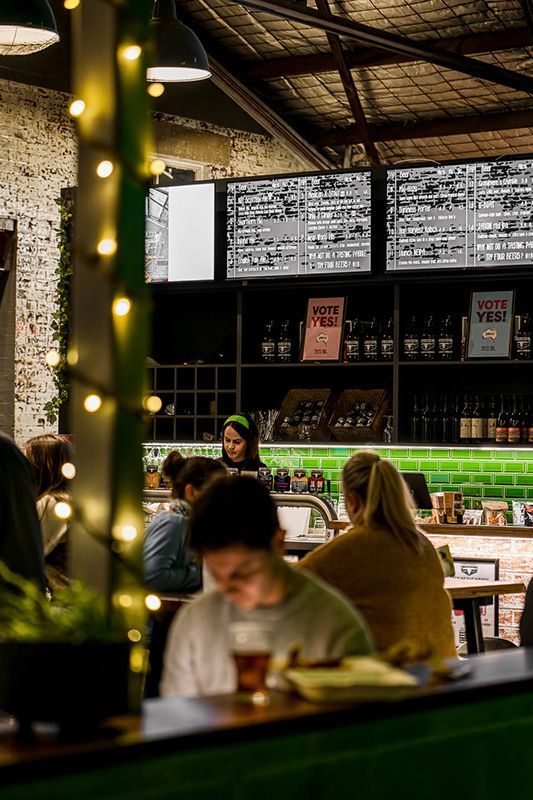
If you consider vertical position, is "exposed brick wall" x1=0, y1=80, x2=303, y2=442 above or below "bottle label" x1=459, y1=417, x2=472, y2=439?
above

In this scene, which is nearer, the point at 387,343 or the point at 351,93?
the point at 387,343

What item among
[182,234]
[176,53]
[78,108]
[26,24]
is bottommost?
[78,108]

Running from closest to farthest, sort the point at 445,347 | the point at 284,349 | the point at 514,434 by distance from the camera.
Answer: the point at 514,434 < the point at 445,347 < the point at 284,349

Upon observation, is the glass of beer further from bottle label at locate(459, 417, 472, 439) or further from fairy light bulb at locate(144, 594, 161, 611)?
bottle label at locate(459, 417, 472, 439)

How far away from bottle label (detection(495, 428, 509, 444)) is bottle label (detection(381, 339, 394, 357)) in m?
0.96

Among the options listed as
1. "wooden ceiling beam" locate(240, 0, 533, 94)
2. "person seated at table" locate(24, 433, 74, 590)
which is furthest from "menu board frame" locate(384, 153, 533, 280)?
"person seated at table" locate(24, 433, 74, 590)

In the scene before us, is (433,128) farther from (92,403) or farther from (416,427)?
(92,403)

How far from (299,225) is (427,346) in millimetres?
1328

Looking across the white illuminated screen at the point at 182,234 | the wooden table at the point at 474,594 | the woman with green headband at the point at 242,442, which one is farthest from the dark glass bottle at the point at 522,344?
the wooden table at the point at 474,594

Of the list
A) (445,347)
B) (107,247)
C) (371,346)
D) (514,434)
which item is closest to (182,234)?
(371,346)

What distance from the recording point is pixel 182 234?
9008mm

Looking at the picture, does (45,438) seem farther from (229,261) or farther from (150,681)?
(229,261)

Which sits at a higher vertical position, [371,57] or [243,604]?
[371,57]

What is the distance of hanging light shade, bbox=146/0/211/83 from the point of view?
21.7 feet
